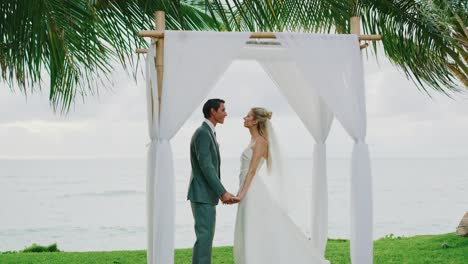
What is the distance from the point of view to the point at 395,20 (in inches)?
265

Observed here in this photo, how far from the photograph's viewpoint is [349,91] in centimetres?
485

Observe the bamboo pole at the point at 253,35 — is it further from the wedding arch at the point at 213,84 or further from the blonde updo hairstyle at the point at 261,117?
the blonde updo hairstyle at the point at 261,117

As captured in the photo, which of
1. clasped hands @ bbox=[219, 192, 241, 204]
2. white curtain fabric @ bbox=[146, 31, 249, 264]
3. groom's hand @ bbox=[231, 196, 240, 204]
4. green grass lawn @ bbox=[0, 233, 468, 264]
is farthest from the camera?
green grass lawn @ bbox=[0, 233, 468, 264]

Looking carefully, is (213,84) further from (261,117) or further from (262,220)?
(262,220)

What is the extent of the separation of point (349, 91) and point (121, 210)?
17304mm

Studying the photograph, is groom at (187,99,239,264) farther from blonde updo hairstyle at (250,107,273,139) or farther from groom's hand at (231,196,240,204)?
blonde updo hairstyle at (250,107,273,139)

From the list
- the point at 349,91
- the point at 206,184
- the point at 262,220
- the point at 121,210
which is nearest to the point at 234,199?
the point at 206,184

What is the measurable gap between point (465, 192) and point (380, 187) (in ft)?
10.7

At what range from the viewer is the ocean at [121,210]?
18.7 m

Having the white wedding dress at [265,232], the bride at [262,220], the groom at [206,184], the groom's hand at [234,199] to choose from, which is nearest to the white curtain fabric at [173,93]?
the groom at [206,184]

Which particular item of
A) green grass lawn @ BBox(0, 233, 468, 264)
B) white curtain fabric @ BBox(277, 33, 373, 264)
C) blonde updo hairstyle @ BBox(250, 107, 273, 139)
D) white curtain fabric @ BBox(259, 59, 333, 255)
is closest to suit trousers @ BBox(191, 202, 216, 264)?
blonde updo hairstyle @ BBox(250, 107, 273, 139)

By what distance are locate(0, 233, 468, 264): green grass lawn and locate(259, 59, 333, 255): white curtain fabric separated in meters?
1.01

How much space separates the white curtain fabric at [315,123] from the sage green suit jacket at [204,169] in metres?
1.06

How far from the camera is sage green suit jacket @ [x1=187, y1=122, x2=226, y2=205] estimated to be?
485cm
